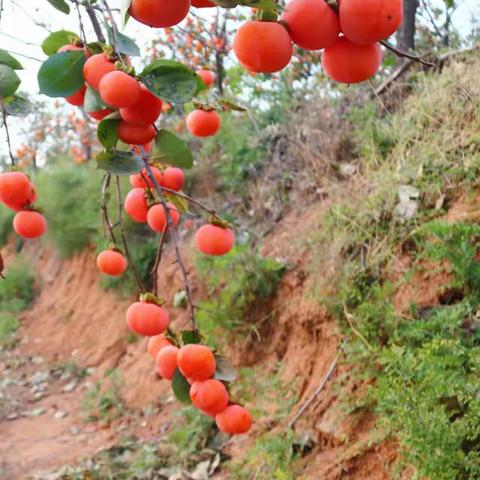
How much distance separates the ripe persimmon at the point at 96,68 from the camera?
68 cm

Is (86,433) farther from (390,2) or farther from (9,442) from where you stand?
(390,2)

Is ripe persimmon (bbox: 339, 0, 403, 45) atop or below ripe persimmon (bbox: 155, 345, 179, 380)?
atop

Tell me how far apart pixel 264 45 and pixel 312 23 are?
0.05 m

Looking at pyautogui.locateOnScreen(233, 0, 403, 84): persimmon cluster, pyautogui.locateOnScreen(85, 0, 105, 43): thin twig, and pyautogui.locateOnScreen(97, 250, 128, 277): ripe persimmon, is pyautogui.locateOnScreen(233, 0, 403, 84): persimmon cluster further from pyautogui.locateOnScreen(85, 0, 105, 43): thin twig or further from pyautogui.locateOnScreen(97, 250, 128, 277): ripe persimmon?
pyautogui.locateOnScreen(97, 250, 128, 277): ripe persimmon

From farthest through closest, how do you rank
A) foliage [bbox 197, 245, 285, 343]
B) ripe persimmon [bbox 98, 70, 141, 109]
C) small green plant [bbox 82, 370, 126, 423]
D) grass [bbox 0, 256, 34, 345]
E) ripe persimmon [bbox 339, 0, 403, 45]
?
grass [bbox 0, 256, 34, 345], small green plant [bbox 82, 370, 126, 423], foliage [bbox 197, 245, 285, 343], ripe persimmon [bbox 98, 70, 141, 109], ripe persimmon [bbox 339, 0, 403, 45]

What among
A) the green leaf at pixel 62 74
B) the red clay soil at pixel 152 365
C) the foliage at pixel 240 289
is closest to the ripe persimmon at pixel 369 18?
the green leaf at pixel 62 74

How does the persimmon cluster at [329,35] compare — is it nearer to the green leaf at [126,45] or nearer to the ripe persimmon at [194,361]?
the green leaf at [126,45]

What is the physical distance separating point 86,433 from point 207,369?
3138mm

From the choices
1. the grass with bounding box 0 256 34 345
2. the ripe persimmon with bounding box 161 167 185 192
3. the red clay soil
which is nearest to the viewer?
the ripe persimmon with bounding box 161 167 185 192

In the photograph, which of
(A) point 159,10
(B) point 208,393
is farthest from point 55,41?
(B) point 208,393

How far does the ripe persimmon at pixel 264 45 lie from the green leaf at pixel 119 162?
0.90 feet

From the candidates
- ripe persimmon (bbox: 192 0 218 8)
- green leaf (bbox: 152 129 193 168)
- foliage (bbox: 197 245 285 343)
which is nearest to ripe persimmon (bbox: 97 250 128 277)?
green leaf (bbox: 152 129 193 168)

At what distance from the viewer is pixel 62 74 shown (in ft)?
2.31

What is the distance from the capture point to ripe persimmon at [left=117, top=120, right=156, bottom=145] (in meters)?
0.69
